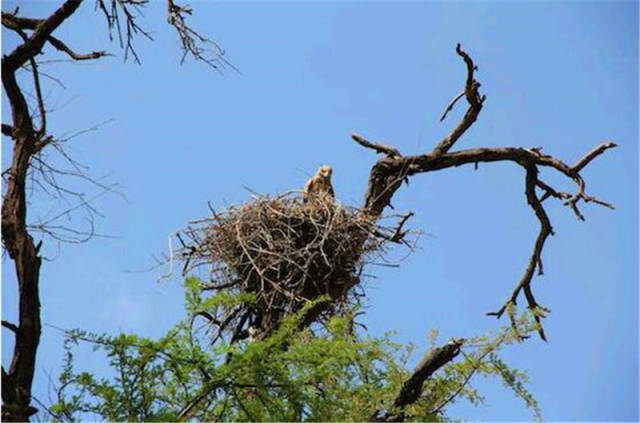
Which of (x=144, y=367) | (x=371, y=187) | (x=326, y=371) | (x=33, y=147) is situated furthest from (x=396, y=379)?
(x=371, y=187)

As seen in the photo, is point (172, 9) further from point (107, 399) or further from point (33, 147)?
point (107, 399)

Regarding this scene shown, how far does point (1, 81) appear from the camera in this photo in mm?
4094

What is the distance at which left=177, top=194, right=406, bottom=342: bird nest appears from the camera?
748cm

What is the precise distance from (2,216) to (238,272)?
3.97 metres

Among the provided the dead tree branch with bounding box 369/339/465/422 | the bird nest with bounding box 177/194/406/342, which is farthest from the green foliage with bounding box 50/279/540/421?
the bird nest with bounding box 177/194/406/342

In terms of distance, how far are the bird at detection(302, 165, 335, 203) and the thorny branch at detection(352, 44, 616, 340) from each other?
316 mm

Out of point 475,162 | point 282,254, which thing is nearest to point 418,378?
point 282,254

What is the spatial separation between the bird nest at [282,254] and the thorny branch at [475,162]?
0.47 meters

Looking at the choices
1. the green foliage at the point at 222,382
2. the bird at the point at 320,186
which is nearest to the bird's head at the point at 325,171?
the bird at the point at 320,186

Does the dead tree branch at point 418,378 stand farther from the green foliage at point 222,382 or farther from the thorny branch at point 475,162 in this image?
the thorny branch at point 475,162

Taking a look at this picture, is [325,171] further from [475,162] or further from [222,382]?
[222,382]

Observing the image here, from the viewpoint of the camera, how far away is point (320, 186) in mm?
8820

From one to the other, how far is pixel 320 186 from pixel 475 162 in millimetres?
1135

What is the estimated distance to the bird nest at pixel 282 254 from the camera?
748 centimetres
